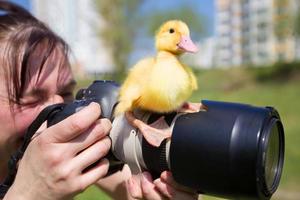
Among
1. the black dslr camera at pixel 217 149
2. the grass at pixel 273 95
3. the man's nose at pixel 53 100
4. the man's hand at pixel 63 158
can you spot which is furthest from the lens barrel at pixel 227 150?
the grass at pixel 273 95

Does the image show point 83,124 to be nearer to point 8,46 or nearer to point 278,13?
point 8,46

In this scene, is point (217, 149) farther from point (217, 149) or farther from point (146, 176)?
point (146, 176)

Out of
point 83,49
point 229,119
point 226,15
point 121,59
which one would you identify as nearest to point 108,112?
point 229,119

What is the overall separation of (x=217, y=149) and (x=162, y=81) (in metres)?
0.11

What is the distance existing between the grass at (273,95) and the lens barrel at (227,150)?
298cm

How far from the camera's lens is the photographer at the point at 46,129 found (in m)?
0.70

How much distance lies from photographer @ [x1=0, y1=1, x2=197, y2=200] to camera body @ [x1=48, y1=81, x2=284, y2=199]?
0.03 meters

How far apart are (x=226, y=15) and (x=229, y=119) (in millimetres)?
19247

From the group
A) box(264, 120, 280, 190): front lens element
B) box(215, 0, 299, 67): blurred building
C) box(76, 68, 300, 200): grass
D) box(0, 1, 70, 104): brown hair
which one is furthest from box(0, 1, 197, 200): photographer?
box(215, 0, 299, 67): blurred building

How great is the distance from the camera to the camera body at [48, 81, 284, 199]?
628 mm

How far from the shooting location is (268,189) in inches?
26.4

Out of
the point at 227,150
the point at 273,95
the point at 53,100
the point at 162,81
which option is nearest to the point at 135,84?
the point at 162,81

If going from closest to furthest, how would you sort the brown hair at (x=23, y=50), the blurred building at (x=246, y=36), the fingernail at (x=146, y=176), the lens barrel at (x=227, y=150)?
the lens barrel at (x=227, y=150), the fingernail at (x=146, y=176), the brown hair at (x=23, y=50), the blurred building at (x=246, y=36)

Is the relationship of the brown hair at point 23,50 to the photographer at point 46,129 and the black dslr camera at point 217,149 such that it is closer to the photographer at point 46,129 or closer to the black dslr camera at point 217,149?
the photographer at point 46,129
